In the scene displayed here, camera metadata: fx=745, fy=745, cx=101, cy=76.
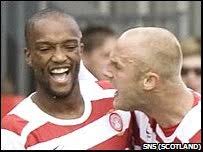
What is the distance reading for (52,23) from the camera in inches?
150

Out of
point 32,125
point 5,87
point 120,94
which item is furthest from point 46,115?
point 5,87

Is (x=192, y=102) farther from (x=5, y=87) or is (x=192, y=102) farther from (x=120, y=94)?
(x=5, y=87)

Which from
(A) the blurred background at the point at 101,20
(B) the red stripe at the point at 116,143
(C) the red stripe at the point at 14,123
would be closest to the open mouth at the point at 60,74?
(C) the red stripe at the point at 14,123

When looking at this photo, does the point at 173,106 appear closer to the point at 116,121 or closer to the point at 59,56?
the point at 116,121

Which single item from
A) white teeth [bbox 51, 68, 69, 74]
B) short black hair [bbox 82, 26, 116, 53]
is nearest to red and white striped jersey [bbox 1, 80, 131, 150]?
white teeth [bbox 51, 68, 69, 74]

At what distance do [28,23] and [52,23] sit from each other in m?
0.13

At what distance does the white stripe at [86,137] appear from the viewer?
12.2 feet

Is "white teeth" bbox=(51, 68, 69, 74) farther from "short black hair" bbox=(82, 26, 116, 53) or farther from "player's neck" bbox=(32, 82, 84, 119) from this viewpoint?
"short black hair" bbox=(82, 26, 116, 53)

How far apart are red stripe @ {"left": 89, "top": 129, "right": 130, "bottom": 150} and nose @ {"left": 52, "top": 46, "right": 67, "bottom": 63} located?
1.55 feet

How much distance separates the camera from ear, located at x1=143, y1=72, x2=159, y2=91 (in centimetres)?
377

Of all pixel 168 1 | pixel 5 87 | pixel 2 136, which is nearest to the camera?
pixel 2 136

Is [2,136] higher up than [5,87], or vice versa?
[2,136]

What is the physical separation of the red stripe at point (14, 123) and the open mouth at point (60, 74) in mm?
268

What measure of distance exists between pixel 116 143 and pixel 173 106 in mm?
360
